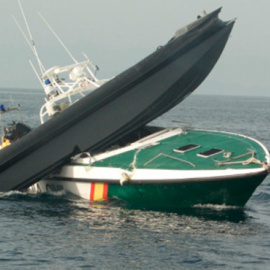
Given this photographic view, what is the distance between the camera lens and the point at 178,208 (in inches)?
877

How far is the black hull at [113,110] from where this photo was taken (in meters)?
24.0

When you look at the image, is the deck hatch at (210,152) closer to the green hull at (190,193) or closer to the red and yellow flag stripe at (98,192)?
the green hull at (190,193)

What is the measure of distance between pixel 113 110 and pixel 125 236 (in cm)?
648

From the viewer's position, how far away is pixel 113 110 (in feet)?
80.1

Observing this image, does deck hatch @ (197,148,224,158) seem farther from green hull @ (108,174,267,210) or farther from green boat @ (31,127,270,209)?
green hull @ (108,174,267,210)

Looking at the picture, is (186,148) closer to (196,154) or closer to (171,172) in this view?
(196,154)

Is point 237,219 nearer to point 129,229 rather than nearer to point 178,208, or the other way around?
point 178,208

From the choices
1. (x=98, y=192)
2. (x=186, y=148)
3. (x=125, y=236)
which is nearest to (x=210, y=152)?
(x=186, y=148)

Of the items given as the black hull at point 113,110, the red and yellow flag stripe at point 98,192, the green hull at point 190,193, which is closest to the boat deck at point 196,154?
the green hull at point 190,193

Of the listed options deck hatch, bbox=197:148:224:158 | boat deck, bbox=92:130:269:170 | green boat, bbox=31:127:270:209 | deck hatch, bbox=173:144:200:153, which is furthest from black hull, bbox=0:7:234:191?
deck hatch, bbox=197:148:224:158

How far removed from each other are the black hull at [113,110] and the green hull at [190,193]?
2.67 m

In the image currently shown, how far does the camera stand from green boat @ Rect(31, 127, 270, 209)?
2119 centimetres

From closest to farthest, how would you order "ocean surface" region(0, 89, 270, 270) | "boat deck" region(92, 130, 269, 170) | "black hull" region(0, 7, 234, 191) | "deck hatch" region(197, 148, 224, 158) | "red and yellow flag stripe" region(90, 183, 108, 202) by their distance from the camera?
1. "ocean surface" region(0, 89, 270, 270)
2. "boat deck" region(92, 130, 269, 170)
3. "deck hatch" region(197, 148, 224, 158)
4. "red and yellow flag stripe" region(90, 183, 108, 202)
5. "black hull" region(0, 7, 234, 191)

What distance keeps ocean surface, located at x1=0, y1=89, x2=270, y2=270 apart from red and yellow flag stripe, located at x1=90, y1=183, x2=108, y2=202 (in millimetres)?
358
